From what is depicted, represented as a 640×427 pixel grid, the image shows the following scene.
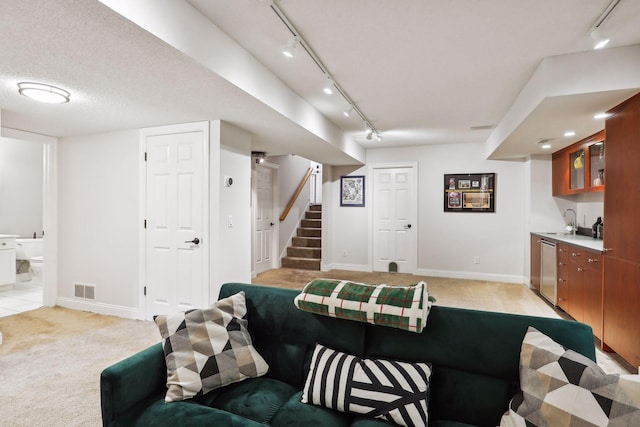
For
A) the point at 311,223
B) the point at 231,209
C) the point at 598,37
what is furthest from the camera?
the point at 311,223

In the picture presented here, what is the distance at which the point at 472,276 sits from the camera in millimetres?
5953

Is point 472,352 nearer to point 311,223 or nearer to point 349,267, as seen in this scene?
point 349,267

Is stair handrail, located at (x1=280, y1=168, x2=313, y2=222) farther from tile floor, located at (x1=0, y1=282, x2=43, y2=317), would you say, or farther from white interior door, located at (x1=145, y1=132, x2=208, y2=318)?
tile floor, located at (x1=0, y1=282, x2=43, y2=317)

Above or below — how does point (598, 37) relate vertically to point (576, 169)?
above

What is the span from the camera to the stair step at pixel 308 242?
716 cm

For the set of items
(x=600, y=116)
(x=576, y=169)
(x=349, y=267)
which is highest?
→ (x=600, y=116)

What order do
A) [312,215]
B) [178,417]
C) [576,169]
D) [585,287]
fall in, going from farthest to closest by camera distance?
[312,215], [576,169], [585,287], [178,417]

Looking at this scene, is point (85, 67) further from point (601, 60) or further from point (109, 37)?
point (601, 60)

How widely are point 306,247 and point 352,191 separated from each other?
1.56 m

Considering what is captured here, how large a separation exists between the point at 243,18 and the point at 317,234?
220 inches

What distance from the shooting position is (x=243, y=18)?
7.00 feet

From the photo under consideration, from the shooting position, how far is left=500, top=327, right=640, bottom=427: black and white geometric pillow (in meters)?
1.00

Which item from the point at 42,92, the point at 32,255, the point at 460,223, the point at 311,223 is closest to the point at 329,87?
the point at 42,92

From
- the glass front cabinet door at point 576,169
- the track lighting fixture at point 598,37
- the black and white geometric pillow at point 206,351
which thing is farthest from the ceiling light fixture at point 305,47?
the glass front cabinet door at point 576,169
